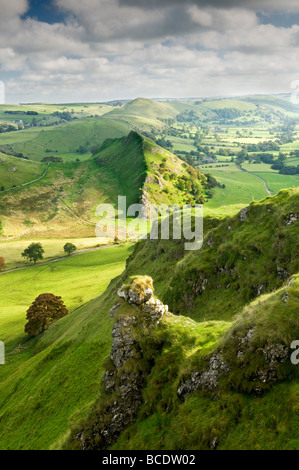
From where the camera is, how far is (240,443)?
16.7m

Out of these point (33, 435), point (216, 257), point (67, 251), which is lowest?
point (67, 251)

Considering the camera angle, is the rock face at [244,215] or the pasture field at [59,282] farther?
the pasture field at [59,282]

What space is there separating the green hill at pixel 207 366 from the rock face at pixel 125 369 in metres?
0.10

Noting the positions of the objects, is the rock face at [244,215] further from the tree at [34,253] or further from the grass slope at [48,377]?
the tree at [34,253]

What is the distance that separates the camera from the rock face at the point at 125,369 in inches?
874

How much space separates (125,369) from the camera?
24312mm

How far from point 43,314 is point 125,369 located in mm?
72669

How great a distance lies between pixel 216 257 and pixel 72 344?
31.7 metres

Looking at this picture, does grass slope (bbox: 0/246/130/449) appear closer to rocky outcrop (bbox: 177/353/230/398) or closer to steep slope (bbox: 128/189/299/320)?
rocky outcrop (bbox: 177/353/230/398)

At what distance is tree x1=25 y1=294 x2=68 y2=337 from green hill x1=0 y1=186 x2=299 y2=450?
129 feet

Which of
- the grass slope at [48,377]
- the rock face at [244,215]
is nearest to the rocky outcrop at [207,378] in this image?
the grass slope at [48,377]

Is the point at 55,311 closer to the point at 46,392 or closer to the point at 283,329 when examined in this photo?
the point at 46,392

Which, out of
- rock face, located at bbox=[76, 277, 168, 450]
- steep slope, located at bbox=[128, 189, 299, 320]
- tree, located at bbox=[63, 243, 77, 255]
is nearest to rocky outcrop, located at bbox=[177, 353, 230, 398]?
rock face, located at bbox=[76, 277, 168, 450]
